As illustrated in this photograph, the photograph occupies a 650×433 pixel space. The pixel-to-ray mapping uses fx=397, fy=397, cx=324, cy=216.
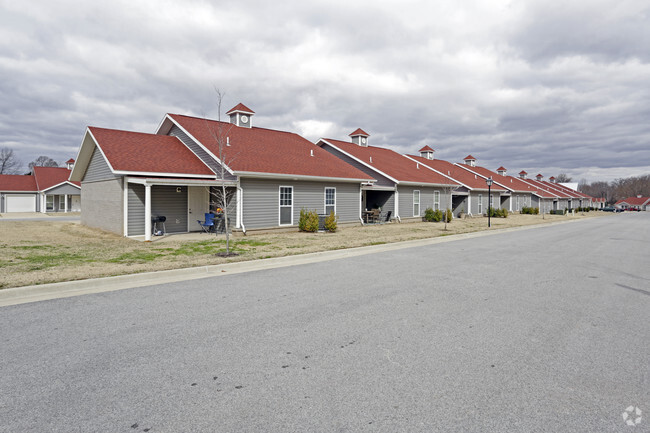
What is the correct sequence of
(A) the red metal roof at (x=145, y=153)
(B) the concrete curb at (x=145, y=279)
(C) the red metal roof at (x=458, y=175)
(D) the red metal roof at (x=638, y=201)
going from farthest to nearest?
(D) the red metal roof at (x=638, y=201) < (C) the red metal roof at (x=458, y=175) < (A) the red metal roof at (x=145, y=153) < (B) the concrete curb at (x=145, y=279)

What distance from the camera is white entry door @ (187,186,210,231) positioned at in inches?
753

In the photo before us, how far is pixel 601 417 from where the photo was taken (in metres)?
3.31

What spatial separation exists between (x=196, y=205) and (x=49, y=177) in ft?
115

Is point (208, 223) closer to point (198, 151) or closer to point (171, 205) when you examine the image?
point (171, 205)

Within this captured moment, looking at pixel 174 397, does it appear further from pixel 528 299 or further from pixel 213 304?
pixel 528 299

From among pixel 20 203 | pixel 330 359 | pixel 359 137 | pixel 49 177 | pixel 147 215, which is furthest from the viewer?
pixel 49 177

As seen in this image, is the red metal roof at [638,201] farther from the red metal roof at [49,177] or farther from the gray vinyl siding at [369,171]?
the red metal roof at [49,177]

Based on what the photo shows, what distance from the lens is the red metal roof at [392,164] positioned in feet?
96.5

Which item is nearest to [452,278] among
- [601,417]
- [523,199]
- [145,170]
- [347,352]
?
[347,352]

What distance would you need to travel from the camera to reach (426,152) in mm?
43406

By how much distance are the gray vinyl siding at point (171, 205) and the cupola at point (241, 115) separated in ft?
25.6

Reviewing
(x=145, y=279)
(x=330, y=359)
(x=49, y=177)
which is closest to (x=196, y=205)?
(x=145, y=279)

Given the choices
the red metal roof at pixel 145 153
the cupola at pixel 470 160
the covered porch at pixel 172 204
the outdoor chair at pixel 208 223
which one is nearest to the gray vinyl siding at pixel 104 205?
the covered porch at pixel 172 204

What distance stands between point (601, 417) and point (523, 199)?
182 feet
